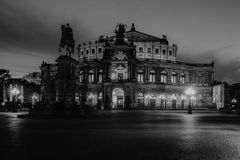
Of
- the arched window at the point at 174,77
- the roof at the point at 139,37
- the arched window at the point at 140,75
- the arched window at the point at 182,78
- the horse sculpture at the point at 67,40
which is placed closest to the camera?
the horse sculpture at the point at 67,40

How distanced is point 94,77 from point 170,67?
23.0 metres

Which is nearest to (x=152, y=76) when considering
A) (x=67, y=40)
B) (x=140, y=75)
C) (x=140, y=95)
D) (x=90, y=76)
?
(x=140, y=75)

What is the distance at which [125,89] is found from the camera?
9919 cm

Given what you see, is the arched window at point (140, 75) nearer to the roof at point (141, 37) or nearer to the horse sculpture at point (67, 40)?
the roof at point (141, 37)

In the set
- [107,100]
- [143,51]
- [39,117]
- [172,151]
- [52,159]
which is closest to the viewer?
[52,159]

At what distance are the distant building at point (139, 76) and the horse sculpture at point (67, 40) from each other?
1920 inches

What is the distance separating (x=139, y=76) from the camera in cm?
10581

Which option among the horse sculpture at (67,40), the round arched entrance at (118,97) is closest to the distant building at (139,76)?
the round arched entrance at (118,97)

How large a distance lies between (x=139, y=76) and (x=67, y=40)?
214 ft

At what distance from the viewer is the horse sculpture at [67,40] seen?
137 ft

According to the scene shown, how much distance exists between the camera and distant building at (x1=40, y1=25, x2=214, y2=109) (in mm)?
100562

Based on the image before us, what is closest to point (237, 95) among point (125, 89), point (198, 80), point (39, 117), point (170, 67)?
point (198, 80)

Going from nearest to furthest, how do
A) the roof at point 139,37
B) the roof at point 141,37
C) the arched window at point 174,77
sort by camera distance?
the arched window at point 174,77 < the roof at point 139,37 < the roof at point 141,37

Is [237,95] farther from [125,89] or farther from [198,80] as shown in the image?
[125,89]
